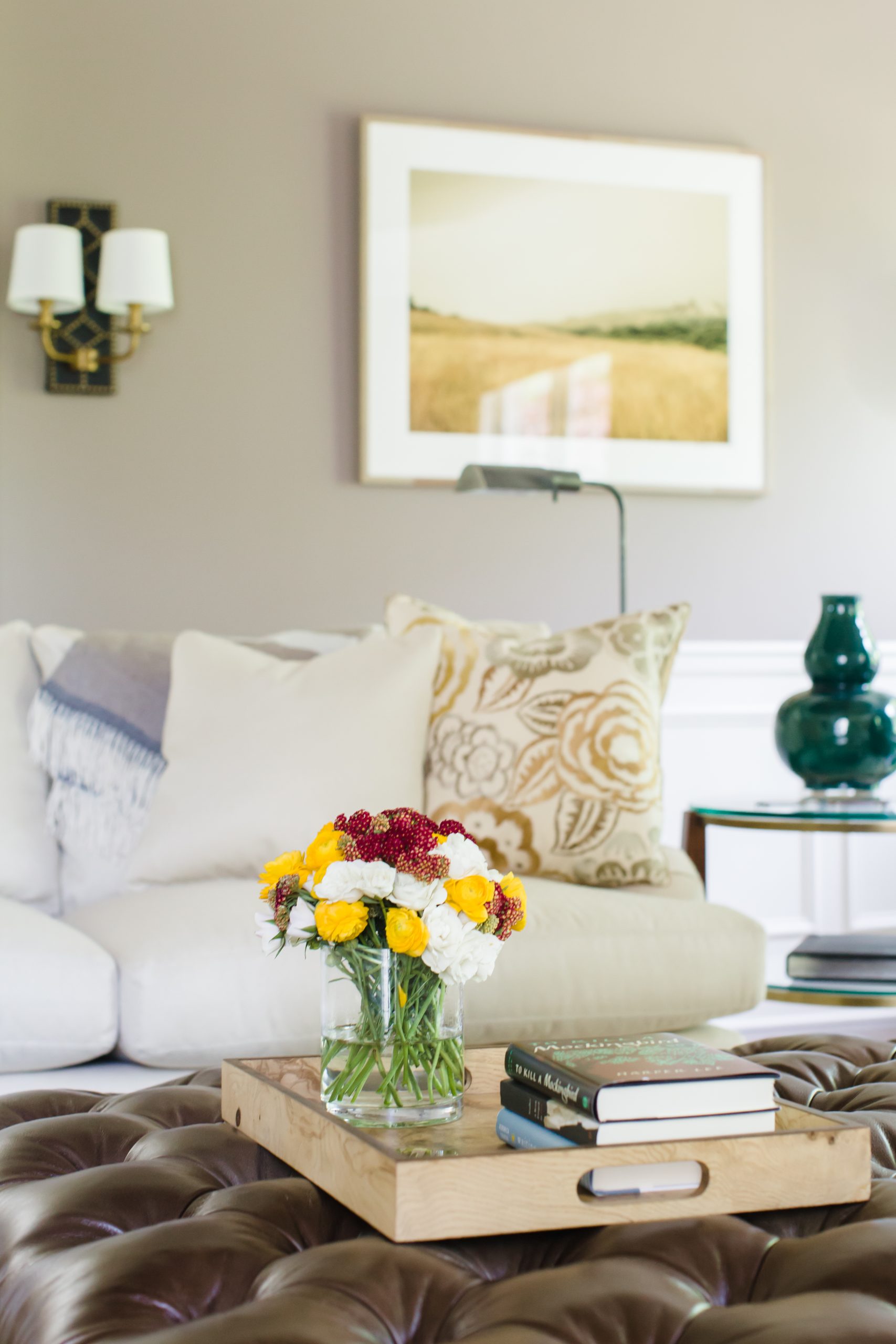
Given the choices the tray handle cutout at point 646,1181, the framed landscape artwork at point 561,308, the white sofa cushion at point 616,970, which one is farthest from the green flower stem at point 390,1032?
the framed landscape artwork at point 561,308

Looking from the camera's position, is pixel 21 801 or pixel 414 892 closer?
pixel 414 892

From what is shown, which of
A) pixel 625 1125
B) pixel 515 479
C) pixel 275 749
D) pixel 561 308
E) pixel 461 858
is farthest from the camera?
pixel 561 308

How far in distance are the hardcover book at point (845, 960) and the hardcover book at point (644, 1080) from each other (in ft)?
5.18

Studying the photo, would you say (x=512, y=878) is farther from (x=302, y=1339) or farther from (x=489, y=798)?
(x=489, y=798)

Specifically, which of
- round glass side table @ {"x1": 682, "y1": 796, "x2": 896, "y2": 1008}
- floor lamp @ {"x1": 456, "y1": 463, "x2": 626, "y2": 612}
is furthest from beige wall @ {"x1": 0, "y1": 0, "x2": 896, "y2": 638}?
round glass side table @ {"x1": 682, "y1": 796, "x2": 896, "y2": 1008}

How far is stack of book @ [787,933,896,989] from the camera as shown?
2.48 meters

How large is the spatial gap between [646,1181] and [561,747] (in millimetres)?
1386

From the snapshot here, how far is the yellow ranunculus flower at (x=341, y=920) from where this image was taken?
97 centimetres

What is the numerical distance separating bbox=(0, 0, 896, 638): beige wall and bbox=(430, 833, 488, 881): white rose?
A: 2.31 m

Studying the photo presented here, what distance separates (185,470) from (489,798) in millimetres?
1372

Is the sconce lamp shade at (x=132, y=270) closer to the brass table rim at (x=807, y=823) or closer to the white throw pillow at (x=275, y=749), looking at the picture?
the white throw pillow at (x=275, y=749)

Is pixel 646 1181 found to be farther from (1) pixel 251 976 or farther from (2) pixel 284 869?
(1) pixel 251 976

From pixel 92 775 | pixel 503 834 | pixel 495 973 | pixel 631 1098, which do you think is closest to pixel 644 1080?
pixel 631 1098

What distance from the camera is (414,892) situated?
3.23ft
